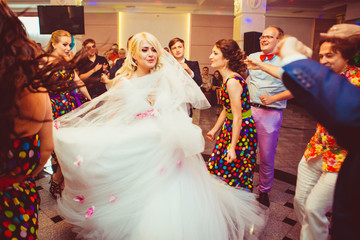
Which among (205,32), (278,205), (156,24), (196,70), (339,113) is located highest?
(156,24)

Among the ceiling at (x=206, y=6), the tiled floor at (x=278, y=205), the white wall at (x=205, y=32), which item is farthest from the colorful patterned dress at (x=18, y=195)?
the white wall at (x=205, y=32)

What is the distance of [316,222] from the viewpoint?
4.95 ft

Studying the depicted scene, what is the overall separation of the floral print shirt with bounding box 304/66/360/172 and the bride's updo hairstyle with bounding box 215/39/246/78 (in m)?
0.79

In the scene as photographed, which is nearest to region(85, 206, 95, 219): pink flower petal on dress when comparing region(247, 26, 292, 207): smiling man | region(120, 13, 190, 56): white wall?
region(247, 26, 292, 207): smiling man

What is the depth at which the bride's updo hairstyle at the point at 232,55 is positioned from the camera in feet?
6.98

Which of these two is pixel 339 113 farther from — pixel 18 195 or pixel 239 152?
pixel 239 152

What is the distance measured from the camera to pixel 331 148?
1513 mm

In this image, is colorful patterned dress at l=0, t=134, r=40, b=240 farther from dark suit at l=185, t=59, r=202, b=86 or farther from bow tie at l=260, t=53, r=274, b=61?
dark suit at l=185, t=59, r=202, b=86

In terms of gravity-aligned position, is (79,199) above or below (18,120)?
below

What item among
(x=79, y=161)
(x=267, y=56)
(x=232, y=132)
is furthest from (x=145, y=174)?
(x=267, y=56)

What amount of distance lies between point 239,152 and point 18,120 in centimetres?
167

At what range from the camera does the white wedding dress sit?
158 cm

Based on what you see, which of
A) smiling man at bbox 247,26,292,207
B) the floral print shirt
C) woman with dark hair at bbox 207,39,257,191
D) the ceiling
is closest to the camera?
the floral print shirt

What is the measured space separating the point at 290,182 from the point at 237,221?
1571 mm
